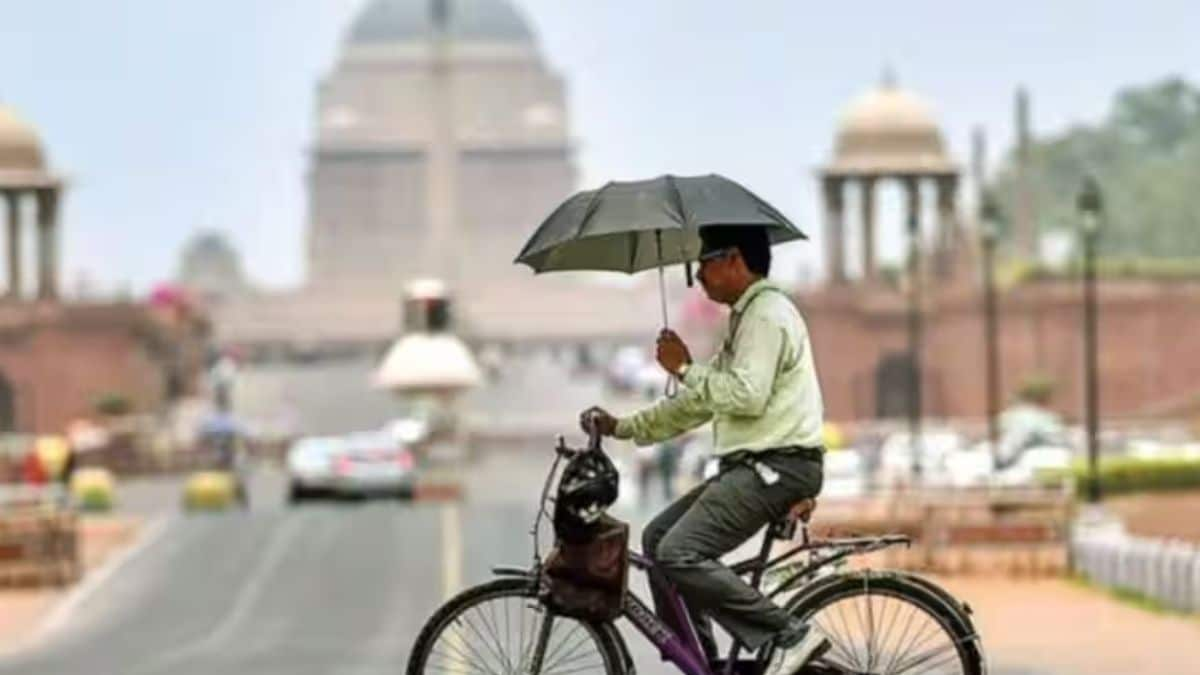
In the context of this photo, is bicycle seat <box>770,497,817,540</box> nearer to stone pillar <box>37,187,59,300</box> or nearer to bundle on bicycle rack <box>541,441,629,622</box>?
bundle on bicycle rack <box>541,441,629,622</box>

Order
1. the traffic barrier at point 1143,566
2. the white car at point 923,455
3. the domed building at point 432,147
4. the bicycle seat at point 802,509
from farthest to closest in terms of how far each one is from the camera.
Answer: the domed building at point 432,147 → the white car at point 923,455 → the traffic barrier at point 1143,566 → the bicycle seat at point 802,509

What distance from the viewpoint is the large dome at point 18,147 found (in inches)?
3420

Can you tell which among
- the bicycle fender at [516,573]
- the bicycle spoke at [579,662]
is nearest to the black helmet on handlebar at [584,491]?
the bicycle fender at [516,573]

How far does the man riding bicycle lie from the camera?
35.4ft

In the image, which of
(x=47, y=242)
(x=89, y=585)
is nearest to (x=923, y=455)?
(x=89, y=585)

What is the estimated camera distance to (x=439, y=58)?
16525 cm

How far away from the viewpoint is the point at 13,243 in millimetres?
86812

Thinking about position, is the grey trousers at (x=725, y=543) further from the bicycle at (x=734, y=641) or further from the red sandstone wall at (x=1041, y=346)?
the red sandstone wall at (x=1041, y=346)

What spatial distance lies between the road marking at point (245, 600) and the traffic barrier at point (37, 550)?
1.71m

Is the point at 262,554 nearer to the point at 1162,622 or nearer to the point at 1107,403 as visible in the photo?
the point at 1162,622

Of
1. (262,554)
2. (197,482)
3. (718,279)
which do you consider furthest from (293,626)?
(197,482)

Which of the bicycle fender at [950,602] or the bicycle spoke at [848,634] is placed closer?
the bicycle fender at [950,602]

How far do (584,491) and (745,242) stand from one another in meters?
1.03

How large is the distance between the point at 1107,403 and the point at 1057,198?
155ft
